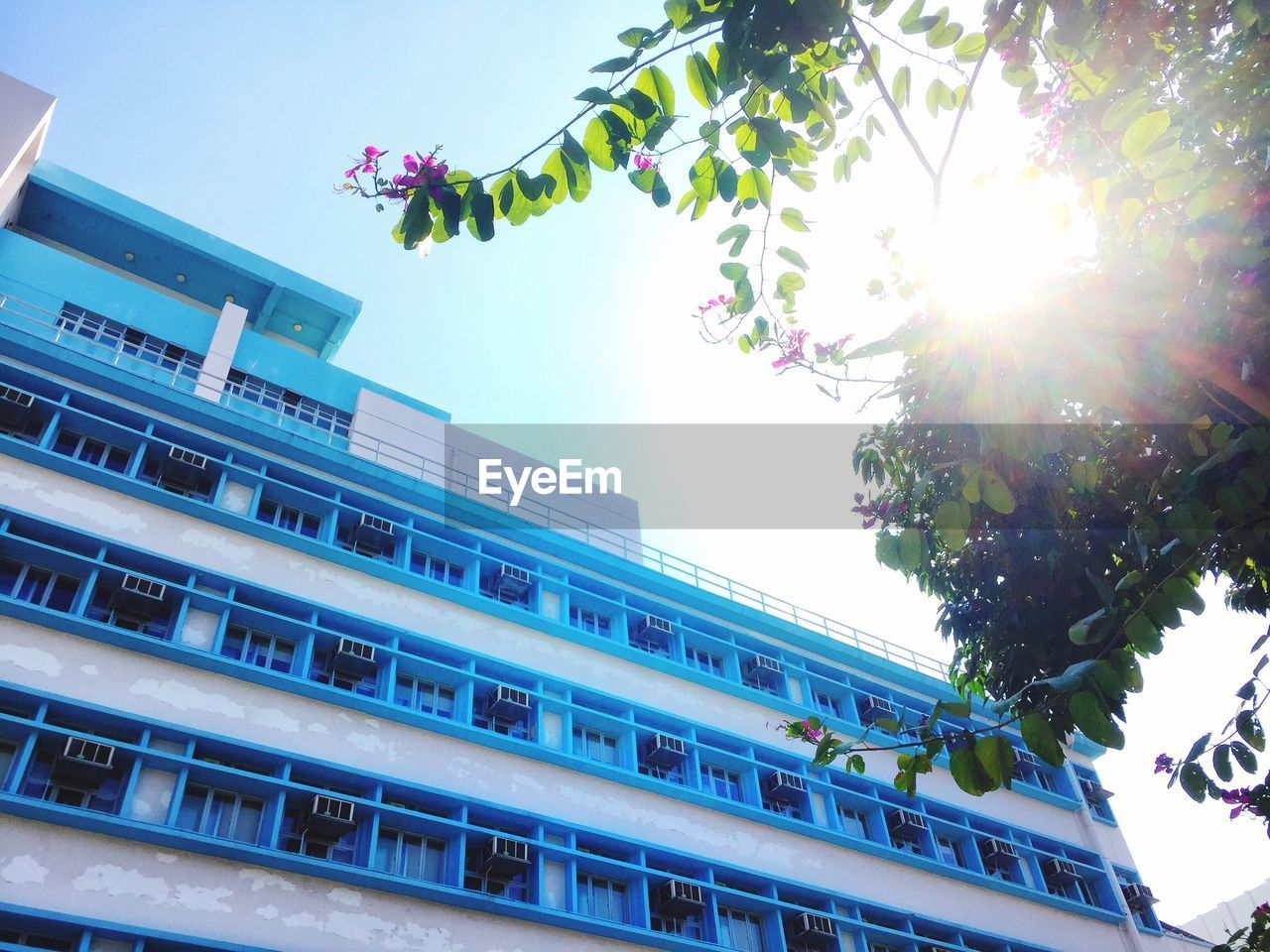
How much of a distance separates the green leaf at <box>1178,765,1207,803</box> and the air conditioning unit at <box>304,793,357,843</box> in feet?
41.8

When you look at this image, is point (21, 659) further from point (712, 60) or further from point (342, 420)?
point (712, 60)

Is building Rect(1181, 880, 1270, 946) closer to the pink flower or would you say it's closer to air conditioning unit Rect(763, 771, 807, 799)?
air conditioning unit Rect(763, 771, 807, 799)

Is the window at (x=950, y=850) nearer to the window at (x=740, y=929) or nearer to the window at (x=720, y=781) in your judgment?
the window at (x=720, y=781)

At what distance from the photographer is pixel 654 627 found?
21.5m

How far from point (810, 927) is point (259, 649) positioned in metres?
11.6

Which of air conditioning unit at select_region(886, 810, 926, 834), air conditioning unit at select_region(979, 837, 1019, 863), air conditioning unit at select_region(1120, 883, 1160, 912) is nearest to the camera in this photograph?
air conditioning unit at select_region(886, 810, 926, 834)

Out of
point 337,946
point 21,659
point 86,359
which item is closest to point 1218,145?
point 337,946

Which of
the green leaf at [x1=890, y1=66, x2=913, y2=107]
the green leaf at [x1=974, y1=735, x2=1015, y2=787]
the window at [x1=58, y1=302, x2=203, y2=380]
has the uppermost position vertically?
the window at [x1=58, y1=302, x2=203, y2=380]

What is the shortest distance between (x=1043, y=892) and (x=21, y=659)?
75.1ft

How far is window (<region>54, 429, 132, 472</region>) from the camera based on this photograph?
1612 centimetres

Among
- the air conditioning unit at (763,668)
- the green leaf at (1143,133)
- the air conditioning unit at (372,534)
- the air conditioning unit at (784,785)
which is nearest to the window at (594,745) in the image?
the air conditioning unit at (784,785)

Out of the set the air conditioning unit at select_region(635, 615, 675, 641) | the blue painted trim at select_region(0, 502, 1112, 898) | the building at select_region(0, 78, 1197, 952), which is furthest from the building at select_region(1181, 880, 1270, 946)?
the air conditioning unit at select_region(635, 615, 675, 641)

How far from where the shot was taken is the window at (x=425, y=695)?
56.3ft

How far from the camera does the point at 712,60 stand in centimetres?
372
